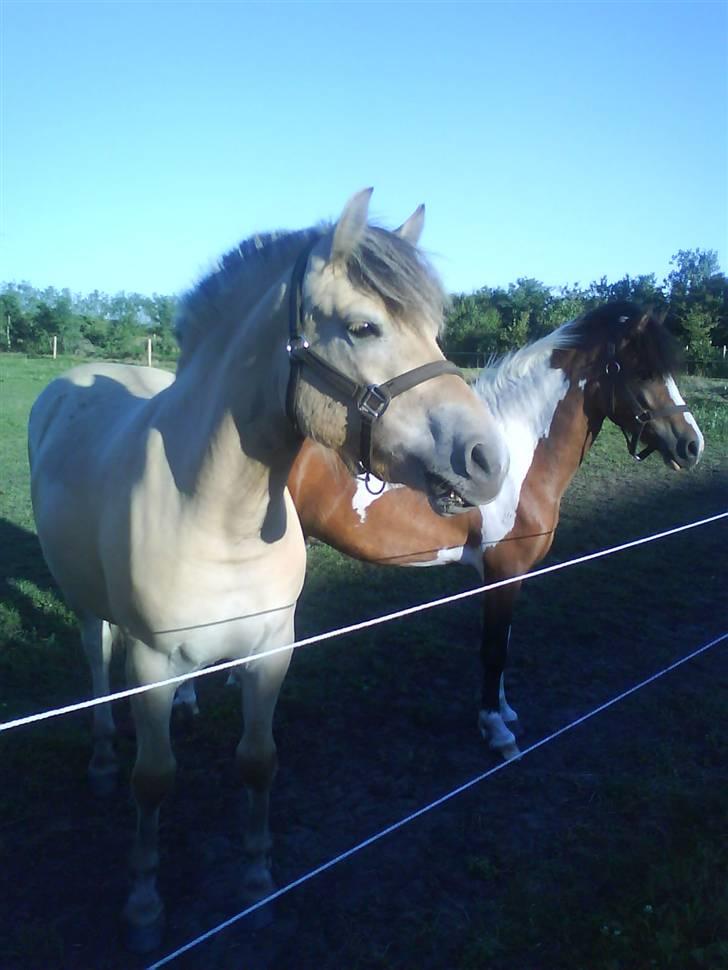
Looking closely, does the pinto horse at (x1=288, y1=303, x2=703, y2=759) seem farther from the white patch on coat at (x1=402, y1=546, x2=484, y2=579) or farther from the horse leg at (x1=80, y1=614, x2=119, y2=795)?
the horse leg at (x1=80, y1=614, x2=119, y2=795)

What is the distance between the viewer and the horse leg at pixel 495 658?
3.61 m

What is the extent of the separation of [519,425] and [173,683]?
2444mm

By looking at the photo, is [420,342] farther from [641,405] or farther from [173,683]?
[641,405]

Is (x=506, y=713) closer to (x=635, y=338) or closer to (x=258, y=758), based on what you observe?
(x=258, y=758)

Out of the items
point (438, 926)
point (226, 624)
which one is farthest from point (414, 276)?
point (438, 926)

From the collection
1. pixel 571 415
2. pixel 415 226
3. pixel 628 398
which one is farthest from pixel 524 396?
pixel 415 226

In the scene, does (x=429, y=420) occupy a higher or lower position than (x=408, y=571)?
higher

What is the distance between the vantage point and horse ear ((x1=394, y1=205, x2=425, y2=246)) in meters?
2.05

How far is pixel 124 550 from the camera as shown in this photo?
7.33 feet

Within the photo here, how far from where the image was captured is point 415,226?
209 cm

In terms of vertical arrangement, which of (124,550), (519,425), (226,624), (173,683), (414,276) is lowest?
(173,683)

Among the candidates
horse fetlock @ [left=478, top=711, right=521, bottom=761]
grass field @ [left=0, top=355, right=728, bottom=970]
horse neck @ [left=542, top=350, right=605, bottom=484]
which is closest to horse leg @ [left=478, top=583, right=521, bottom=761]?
horse fetlock @ [left=478, top=711, right=521, bottom=761]

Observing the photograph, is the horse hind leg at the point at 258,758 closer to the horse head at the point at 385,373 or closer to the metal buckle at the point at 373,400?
the horse head at the point at 385,373

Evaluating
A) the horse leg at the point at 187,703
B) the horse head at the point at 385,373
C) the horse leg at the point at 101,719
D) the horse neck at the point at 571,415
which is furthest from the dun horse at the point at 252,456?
the horse neck at the point at 571,415
